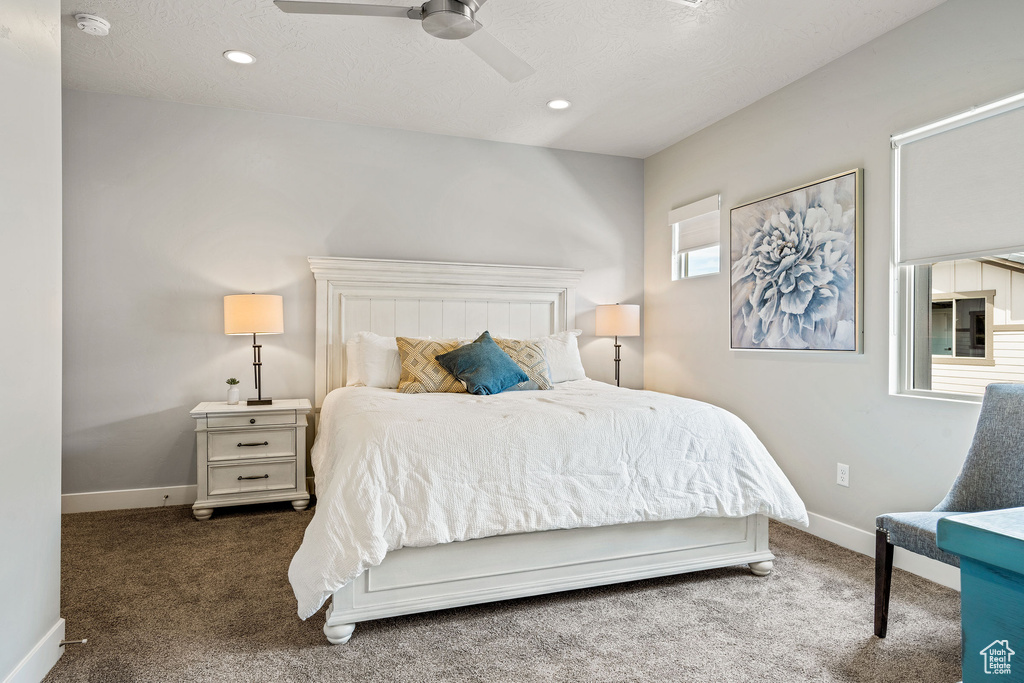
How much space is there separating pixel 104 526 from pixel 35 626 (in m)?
1.69

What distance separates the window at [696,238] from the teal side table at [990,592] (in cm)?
305

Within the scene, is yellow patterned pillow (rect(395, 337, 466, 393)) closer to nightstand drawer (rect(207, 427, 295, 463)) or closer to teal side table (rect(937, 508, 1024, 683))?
nightstand drawer (rect(207, 427, 295, 463))

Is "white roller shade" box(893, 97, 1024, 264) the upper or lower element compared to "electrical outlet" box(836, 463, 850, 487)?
upper

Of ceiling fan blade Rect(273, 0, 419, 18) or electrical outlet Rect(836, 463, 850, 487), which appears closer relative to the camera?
ceiling fan blade Rect(273, 0, 419, 18)

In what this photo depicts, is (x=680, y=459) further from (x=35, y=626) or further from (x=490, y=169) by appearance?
(x=490, y=169)

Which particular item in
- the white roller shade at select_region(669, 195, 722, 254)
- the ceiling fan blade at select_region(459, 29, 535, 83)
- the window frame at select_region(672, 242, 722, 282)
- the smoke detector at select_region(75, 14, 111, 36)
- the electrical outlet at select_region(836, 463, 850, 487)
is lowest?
the electrical outlet at select_region(836, 463, 850, 487)

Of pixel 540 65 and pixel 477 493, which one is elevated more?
pixel 540 65

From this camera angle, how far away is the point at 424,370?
11.2 ft

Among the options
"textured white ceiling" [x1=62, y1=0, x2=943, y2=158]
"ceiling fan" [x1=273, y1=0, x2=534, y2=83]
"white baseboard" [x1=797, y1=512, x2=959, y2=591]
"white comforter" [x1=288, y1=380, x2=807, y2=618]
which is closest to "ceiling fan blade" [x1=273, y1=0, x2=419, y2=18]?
"ceiling fan" [x1=273, y1=0, x2=534, y2=83]

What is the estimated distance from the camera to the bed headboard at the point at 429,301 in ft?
12.8

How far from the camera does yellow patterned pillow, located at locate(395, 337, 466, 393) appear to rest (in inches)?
133

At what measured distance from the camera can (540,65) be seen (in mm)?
3152

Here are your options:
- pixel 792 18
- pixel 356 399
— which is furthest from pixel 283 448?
pixel 792 18

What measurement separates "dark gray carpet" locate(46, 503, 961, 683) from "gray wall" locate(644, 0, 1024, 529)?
0.52 meters
